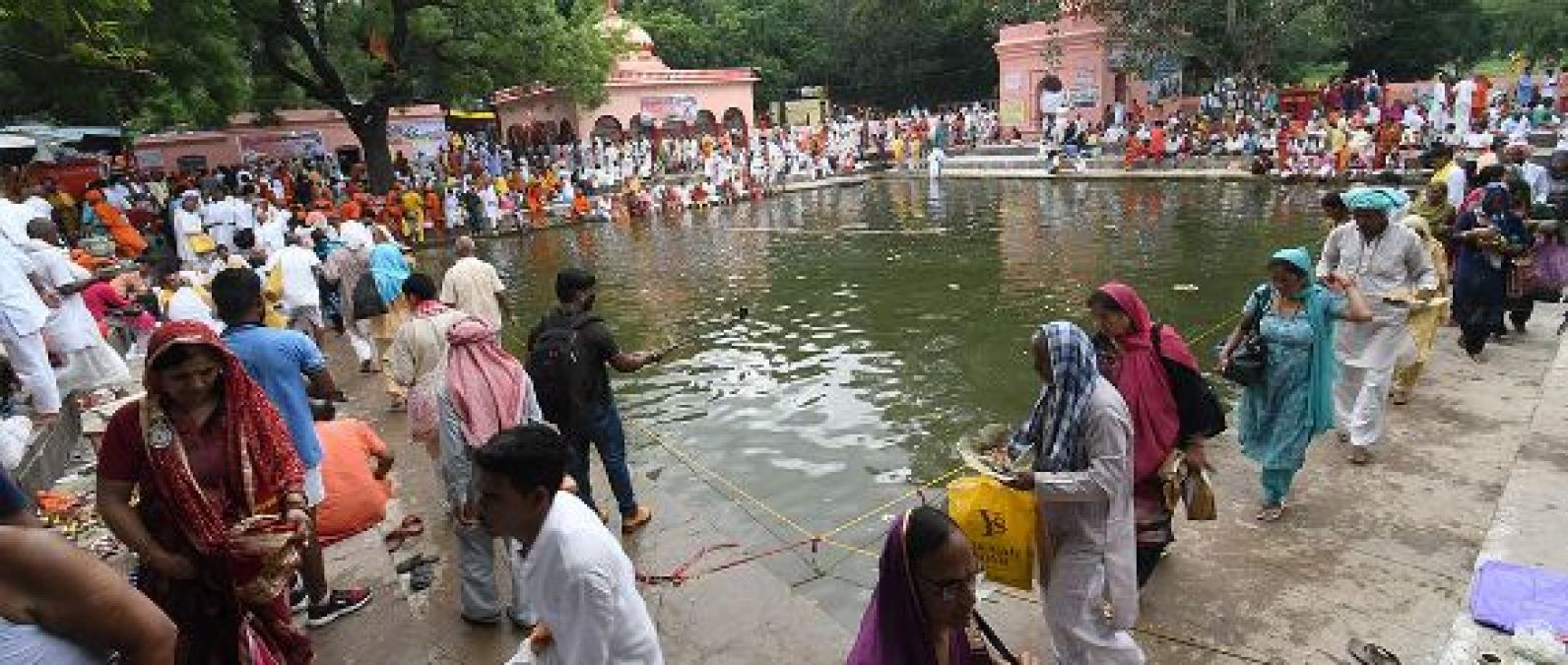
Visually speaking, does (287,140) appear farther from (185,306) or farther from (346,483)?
(346,483)

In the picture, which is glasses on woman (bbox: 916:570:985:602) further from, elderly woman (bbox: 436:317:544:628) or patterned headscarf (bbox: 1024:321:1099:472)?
elderly woman (bbox: 436:317:544:628)

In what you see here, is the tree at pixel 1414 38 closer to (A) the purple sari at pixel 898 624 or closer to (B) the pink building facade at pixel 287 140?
(B) the pink building facade at pixel 287 140

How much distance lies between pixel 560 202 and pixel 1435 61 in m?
32.5

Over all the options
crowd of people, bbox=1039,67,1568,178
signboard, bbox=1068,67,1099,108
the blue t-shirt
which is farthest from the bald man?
signboard, bbox=1068,67,1099,108

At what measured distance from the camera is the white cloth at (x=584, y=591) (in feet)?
8.42

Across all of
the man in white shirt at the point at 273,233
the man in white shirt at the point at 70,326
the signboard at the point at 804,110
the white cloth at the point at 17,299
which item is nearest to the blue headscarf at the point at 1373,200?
the white cloth at the point at 17,299

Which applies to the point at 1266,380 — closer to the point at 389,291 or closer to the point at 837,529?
the point at 837,529

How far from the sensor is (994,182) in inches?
1142

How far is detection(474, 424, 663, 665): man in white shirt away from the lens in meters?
2.57

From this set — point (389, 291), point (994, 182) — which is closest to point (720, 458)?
point (389, 291)

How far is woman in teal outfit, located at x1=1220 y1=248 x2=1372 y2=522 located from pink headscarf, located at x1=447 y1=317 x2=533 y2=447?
Result: 382cm

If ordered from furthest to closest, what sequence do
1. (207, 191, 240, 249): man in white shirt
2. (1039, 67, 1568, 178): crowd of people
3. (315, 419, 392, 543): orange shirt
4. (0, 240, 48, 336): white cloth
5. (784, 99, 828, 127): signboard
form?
1. (784, 99, 828, 127): signboard
2. (1039, 67, 1568, 178): crowd of people
3. (207, 191, 240, 249): man in white shirt
4. (0, 240, 48, 336): white cloth
5. (315, 419, 392, 543): orange shirt

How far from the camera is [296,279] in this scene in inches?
357

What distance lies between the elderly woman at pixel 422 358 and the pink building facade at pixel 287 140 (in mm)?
27157
